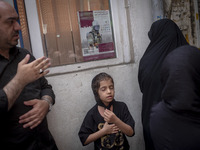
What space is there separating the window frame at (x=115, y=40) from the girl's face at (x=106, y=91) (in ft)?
1.94

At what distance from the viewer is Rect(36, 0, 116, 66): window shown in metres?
2.25

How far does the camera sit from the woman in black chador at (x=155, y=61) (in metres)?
1.90

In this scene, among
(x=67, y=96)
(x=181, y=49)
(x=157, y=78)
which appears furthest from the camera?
(x=67, y=96)

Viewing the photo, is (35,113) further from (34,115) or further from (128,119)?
(128,119)

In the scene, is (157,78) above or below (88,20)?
below

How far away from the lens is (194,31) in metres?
2.86

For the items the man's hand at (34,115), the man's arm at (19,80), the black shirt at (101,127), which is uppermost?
the man's arm at (19,80)

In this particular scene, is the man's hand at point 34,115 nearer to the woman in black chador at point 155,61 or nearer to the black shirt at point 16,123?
the black shirt at point 16,123

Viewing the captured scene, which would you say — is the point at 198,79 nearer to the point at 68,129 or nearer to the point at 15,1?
the point at 68,129

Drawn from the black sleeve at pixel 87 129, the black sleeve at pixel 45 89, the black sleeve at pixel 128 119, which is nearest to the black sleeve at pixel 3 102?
the black sleeve at pixel 45 89

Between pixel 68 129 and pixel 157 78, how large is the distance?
1.47 meters

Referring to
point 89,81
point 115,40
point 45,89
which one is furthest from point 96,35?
point 45,89

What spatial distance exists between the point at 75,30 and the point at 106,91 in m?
1.11

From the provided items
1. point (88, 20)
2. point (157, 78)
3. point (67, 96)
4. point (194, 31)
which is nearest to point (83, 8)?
point (88, 20)
